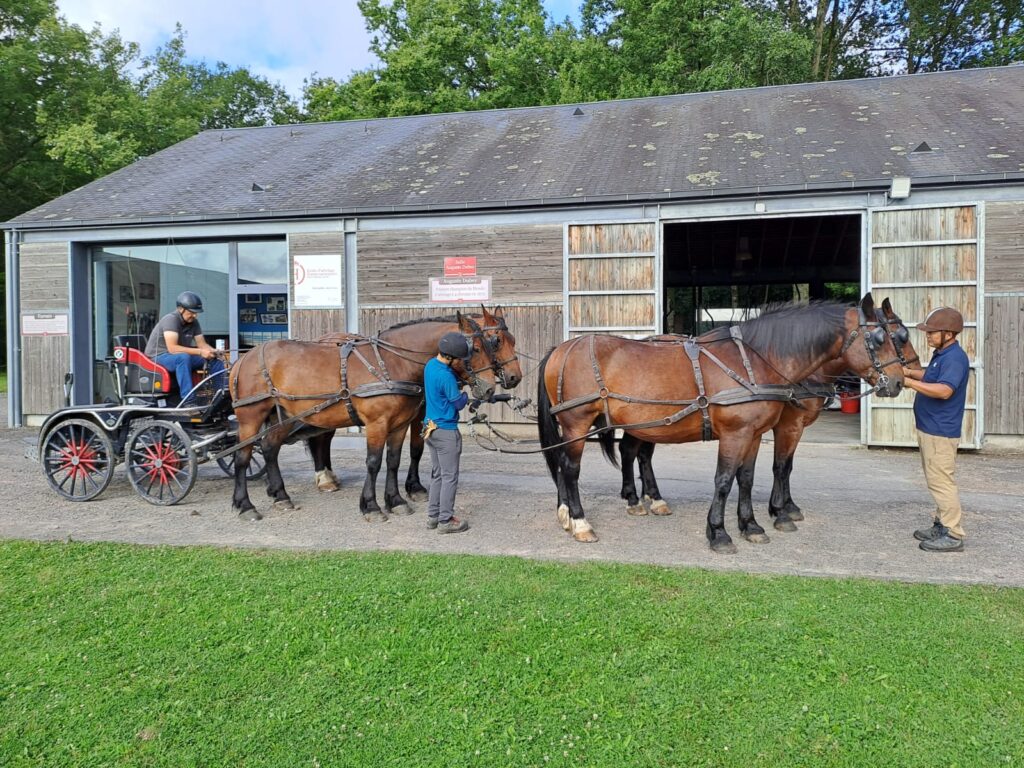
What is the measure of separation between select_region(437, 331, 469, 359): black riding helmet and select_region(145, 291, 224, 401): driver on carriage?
2.87 m

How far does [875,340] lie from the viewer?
4.96 metres

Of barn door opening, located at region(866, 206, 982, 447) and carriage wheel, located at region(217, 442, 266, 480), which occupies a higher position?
barn door opening, located at region(866, 206, 982, 447)

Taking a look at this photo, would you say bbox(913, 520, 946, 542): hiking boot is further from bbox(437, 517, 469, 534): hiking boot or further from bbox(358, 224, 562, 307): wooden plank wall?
bbox(358, 224, 562, 307): wooden plank wall

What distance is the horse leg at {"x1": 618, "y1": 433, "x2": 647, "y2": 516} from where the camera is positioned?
628 cm

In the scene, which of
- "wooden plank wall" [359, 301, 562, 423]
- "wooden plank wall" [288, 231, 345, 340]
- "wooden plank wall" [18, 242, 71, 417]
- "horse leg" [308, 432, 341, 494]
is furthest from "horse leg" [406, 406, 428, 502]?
"wooden plank wall" [18, 242, 71, 417]

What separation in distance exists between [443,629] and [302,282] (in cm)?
932

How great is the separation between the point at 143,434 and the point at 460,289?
19.2ft

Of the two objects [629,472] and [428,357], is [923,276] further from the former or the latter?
[428,357]

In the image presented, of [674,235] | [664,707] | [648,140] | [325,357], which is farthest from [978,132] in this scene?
[664,707]

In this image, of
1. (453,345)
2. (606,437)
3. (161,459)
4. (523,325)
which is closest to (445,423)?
(453,345)

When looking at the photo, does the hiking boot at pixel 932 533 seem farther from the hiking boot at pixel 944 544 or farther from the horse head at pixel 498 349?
the horse head at pixel 498 349

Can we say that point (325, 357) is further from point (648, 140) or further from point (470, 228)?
point (648, 140)

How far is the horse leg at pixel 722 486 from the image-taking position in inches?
203

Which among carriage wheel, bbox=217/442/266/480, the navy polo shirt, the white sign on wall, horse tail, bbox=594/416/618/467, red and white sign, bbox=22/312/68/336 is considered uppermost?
the white sign on wall
